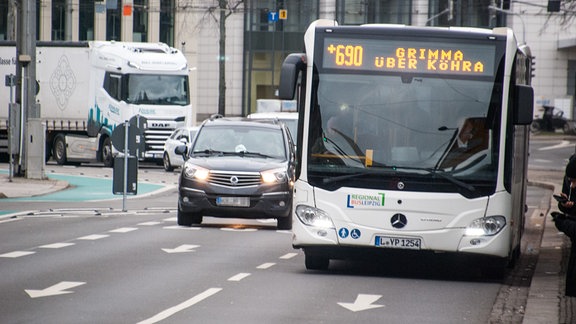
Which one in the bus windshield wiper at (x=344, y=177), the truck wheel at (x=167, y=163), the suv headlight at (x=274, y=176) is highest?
the bus windshield wiper at (x=344, y=177)

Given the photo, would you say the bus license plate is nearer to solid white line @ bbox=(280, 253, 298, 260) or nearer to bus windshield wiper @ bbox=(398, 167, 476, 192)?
bus windshield wiper @ bbox=(398, 167, 476, 192)

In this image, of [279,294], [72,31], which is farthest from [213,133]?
[72,31]

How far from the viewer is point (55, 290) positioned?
42.4ft

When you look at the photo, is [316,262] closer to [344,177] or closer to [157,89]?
[344,177]

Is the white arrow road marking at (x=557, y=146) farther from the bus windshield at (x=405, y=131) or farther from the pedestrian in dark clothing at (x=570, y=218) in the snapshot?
the pedestrian in dark clothing at (x=570, y=218)

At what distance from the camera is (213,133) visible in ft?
76.4

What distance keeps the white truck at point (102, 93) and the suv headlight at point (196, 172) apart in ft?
70.1

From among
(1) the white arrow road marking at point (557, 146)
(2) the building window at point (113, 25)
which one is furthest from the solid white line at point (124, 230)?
(2) the building window at point (113, 25)

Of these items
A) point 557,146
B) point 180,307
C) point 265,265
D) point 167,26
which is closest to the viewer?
point 180,307

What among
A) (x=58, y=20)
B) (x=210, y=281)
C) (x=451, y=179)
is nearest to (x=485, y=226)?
(x=451, y=179)

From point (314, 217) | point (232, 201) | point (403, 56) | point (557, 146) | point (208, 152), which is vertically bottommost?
point (557, 146)

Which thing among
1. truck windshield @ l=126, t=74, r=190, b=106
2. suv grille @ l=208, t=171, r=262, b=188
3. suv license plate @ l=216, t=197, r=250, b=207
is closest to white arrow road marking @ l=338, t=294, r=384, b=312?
suv license plate @ l=216, t=197, r=250, b=207

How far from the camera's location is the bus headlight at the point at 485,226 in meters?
14.7

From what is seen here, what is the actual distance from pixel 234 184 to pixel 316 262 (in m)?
6.23
